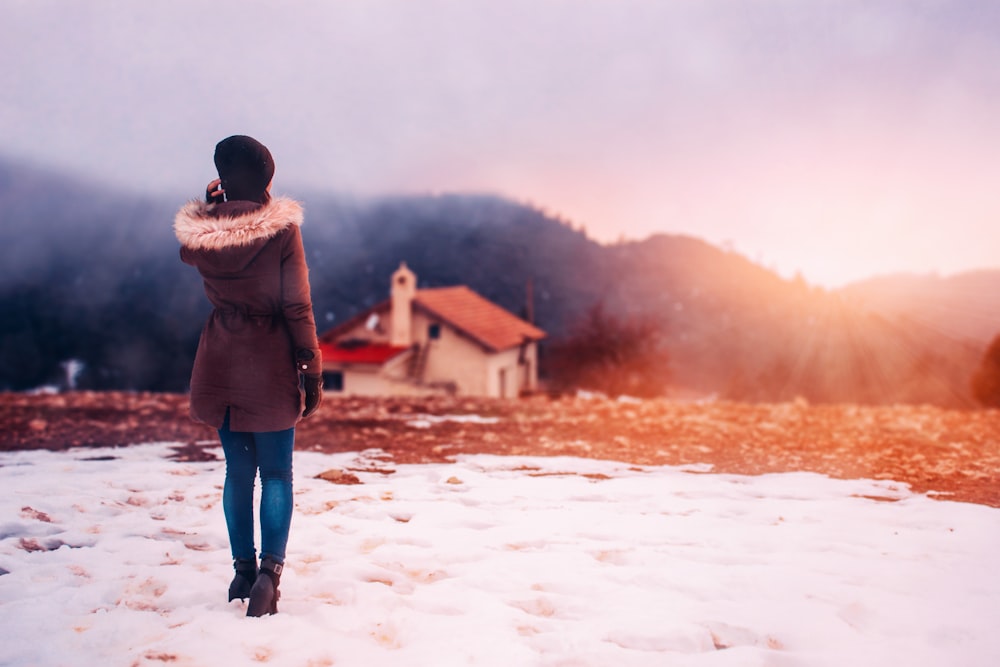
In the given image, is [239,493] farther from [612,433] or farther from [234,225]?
[612,433]

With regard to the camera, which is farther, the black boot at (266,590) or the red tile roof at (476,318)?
the red tile roof at (476,318)

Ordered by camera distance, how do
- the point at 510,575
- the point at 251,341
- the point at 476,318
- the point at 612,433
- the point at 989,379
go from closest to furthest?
1. the point at 251,341
2. the point at 510,575
3. the point at 612,433
4. the point at 989,379
5. the point at 476,318

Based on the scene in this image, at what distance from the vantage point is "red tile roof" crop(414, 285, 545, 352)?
2886 centimetres

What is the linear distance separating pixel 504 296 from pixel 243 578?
70681 millimetres

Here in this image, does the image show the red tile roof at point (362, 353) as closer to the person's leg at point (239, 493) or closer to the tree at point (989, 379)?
the tree at point (989, 379)

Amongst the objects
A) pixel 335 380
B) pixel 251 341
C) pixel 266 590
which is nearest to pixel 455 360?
pixel 335 380

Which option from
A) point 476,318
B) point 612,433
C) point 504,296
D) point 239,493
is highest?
point 504,296

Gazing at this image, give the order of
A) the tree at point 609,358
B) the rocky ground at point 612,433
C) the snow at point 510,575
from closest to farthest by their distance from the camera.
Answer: the snow at point 510,575, the rocky ground at point 612,433, the tree at point 609,358

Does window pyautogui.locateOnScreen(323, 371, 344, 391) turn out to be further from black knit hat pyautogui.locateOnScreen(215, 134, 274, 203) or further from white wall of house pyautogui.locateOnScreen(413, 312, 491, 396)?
black knit hat pyautogui.locateOnScreen(215, 134, 274, 203)

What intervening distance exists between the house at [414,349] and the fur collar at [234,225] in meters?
25.2

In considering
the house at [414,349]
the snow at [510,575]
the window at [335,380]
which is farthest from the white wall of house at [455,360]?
the snow at [510,575]

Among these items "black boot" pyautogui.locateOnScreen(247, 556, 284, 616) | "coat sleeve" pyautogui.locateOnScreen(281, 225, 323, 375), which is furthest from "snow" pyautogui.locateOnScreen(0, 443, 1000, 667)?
"coat sleeve" pyautogui.locateOnScreen(281, 225, 323, 375)

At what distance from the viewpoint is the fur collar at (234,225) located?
8.32ft

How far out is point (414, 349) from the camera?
29172 millimetres
